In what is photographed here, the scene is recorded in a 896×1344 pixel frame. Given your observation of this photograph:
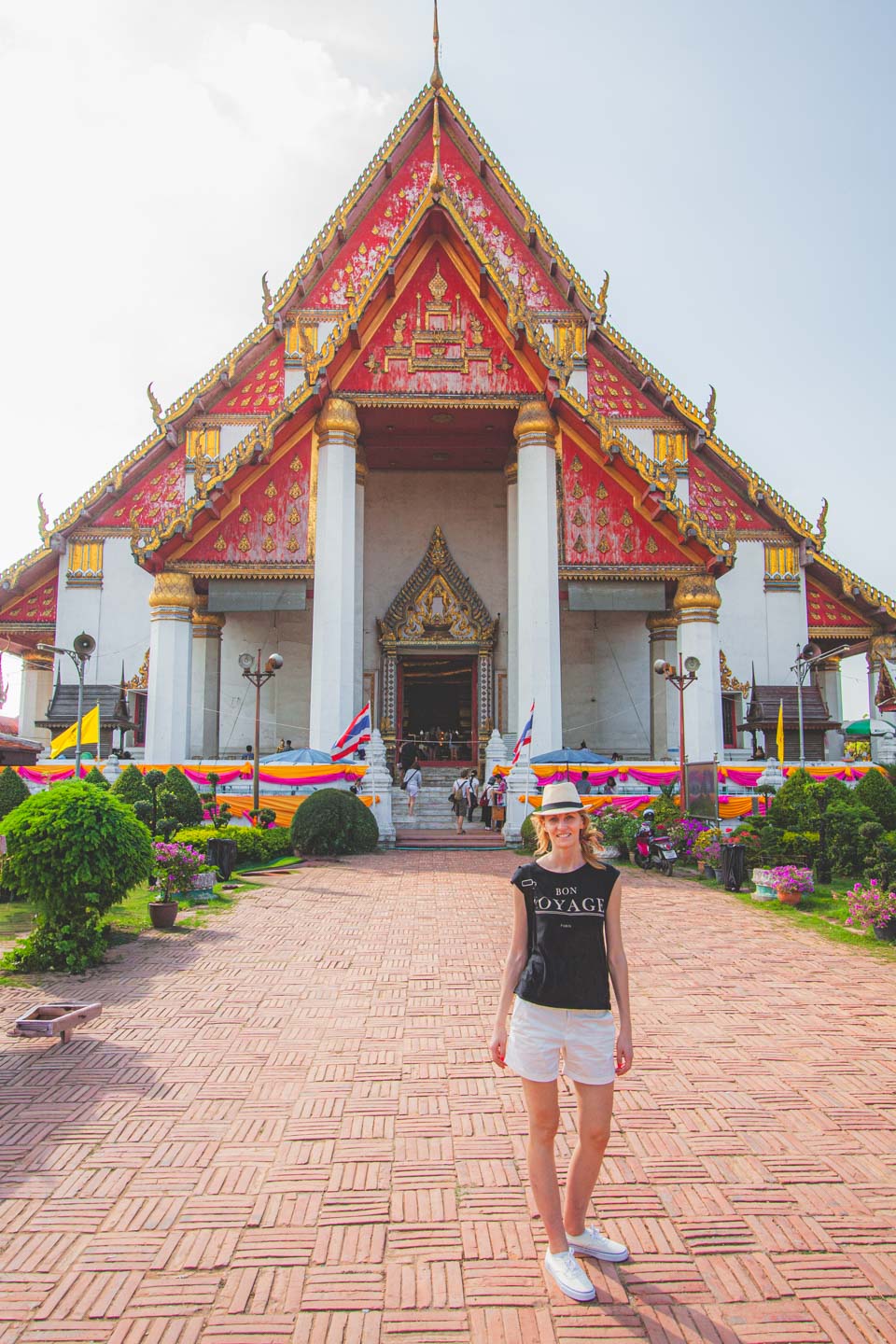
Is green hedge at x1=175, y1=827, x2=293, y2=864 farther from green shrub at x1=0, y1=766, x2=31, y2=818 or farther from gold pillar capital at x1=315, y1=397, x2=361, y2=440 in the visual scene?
gold pillar capital at x1=315, y1=397, x2=361, y2=440

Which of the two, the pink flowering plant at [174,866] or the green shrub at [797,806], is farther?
the green shrub at [797,806]

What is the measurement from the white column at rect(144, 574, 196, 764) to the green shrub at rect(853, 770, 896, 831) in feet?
37.8

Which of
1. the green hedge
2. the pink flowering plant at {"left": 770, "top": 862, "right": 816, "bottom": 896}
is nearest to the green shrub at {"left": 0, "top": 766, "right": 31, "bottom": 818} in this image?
the green hedge

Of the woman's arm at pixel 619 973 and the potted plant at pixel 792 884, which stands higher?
the woman's arm at pixel 619 973

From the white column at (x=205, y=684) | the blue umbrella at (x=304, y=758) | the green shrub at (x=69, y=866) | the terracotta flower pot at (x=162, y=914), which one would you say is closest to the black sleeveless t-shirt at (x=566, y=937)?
the green shrub at (x=69, y=866)

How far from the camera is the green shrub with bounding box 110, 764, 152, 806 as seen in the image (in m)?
13.3

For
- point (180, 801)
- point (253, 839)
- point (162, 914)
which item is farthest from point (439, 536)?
point (162, 914)

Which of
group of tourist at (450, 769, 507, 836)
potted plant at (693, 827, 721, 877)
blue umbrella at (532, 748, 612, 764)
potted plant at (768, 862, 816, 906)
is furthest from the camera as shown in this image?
group of tourist at (450, 769, 507, 836)

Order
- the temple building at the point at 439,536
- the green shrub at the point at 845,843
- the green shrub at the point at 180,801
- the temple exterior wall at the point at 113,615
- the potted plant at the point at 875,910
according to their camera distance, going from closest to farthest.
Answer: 1. the potted plant at the point at 875,910
2. the green shrub at the point at 845,843
3. the green shrub at the point at 180,801
4. the temple building at the point at 439,536
5. the temple exterior wall at the point at 113,615

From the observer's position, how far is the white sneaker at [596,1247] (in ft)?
9.64

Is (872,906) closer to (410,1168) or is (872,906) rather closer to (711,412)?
(410,1168)

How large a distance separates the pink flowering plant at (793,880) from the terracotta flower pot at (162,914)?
6242mm

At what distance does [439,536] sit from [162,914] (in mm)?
14551

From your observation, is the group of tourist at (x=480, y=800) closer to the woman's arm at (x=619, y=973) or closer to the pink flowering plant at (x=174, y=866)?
the pink flowering plant at (x=174, y=866)
